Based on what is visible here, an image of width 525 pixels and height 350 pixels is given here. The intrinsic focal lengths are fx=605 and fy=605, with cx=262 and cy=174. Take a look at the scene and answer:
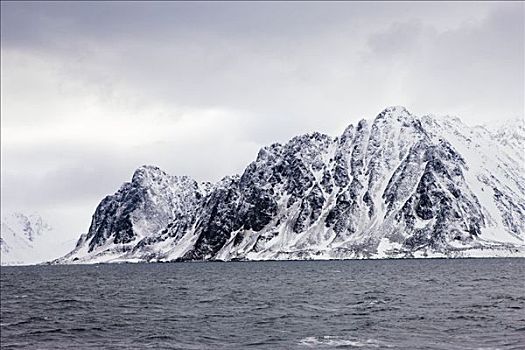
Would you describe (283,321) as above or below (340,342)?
below

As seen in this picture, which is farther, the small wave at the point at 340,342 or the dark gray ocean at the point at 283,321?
the dark gray ocean at the point at 283,321

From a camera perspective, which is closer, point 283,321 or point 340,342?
point 340,342

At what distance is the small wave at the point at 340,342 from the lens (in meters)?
60.4

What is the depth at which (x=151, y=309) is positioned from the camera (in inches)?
3942

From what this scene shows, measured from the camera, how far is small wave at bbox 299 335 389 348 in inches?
2378

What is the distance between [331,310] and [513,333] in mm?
31652

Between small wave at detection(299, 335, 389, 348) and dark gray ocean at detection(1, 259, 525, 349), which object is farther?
dark gray ocean at detection(1, 259, 525, 349)

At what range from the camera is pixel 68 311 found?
3947 inches

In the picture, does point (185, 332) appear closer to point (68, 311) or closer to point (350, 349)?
point (350, 349)

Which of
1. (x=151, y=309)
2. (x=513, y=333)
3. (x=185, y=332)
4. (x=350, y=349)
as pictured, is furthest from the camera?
(x=151, y=309)

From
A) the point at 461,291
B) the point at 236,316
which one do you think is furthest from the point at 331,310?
the point at 461,291

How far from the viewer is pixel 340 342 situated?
205ft

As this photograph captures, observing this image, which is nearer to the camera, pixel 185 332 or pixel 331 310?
pixel 185 332

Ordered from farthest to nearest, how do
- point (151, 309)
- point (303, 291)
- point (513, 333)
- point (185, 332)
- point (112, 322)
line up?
point (303, 291) → point (151, 309) → point (112, 322) → point (185, 332) → point (513, 333)
